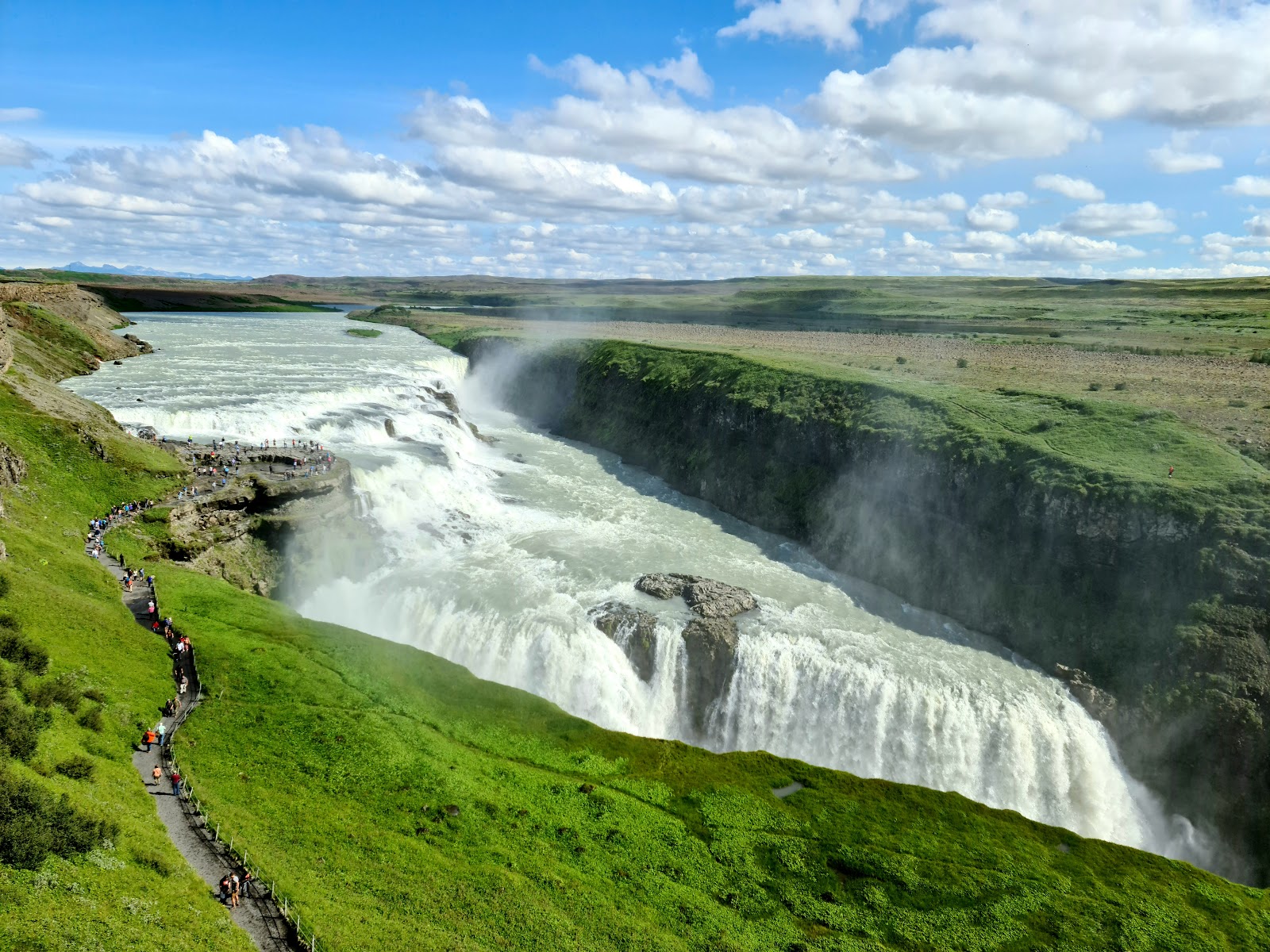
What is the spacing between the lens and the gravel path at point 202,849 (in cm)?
2008

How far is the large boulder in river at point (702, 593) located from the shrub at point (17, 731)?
31465 millimetres

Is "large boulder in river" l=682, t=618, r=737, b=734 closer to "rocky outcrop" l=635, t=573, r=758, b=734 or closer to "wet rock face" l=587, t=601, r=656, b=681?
"rocky outcrop" l=635, t=573, r=758, b=734

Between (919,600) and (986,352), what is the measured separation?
56.1 meters

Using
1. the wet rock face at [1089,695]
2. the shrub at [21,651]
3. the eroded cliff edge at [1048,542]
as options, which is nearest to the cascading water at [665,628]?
the wet rock face at [1089,695]

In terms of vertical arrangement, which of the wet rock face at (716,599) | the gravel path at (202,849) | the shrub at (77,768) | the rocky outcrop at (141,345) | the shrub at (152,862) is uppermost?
the rocky outcrop at (141,345)

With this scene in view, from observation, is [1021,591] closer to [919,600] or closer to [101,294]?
[919,600]

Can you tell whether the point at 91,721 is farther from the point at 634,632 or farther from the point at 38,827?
the point at 634,632

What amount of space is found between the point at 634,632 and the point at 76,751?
26387 mm

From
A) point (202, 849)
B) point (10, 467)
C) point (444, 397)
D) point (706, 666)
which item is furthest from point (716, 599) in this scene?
point (444, 397)

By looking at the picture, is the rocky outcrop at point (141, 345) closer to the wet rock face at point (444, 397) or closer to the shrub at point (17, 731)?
the wet rock face at point (444, 397)

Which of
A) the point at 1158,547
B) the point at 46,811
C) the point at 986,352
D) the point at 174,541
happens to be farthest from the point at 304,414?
the point at 986,352

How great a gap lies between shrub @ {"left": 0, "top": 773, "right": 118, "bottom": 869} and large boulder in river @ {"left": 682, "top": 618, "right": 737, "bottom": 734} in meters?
27.9

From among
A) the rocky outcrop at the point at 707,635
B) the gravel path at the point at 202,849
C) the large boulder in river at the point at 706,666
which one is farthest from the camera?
the rocky outcrop at the point at 707,635

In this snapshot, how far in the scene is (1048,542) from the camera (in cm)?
4847
